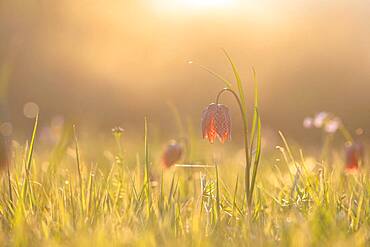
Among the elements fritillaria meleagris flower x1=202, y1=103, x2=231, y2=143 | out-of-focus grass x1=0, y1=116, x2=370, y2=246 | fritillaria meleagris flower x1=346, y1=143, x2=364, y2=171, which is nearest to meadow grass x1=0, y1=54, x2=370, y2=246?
out-of-focus grass x1=0, y1=116, x2=370, y2=246

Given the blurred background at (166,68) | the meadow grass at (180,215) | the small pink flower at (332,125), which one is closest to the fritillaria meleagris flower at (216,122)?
the meadow grass at (180,215)

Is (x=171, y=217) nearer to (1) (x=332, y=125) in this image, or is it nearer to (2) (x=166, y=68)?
(1) (x=332, y=125)

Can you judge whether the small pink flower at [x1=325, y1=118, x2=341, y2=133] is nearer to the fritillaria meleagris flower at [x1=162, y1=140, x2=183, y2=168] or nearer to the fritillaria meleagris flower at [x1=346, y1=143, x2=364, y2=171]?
the fritillaria meleagris flower at [x1=346, y1=143, x2=364, y2=171]

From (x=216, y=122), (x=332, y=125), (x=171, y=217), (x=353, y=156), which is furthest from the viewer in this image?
(x=332, y=125)

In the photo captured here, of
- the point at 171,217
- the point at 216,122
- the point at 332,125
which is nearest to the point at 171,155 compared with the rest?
the point at 216,122

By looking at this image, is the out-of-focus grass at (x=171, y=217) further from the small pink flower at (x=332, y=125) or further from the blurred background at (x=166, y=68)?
the blurred background at (x=166, y=68)

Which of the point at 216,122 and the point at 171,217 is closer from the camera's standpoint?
the point at 171,217

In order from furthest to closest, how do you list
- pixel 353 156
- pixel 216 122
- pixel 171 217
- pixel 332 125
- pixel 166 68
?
1. pixel 166 68
2. pixel 332 125
3. pixel 353 156
4. pixel 216 122
5. pixel 171 217

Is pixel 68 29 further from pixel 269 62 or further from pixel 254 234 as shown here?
pixel 254 234
